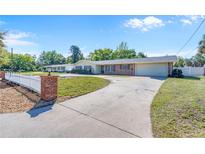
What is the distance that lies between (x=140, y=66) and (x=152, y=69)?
6.58ft

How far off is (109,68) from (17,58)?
3794 cm

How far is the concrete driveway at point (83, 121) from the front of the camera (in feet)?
13.0

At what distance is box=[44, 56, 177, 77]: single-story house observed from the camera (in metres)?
20.7

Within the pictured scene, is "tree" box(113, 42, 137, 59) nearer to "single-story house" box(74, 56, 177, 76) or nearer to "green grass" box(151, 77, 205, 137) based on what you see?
"single-story house" box(74, 56, 177, 76)

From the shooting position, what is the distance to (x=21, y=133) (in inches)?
159

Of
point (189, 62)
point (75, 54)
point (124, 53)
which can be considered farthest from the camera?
point (75, 54)

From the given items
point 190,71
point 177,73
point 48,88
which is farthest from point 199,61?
point 48,88

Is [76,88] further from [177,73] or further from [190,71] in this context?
[190,71]

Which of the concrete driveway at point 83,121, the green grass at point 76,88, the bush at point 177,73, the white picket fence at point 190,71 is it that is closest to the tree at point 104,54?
the white picket fence at point 190,71

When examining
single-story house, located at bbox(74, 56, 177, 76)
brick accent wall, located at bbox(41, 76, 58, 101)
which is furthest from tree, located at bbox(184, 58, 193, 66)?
brick accent wall, located at bbox(41, 76, 58, 101)

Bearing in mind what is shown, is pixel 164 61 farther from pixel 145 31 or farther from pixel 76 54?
pixel 76 54

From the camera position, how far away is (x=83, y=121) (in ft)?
15.3
